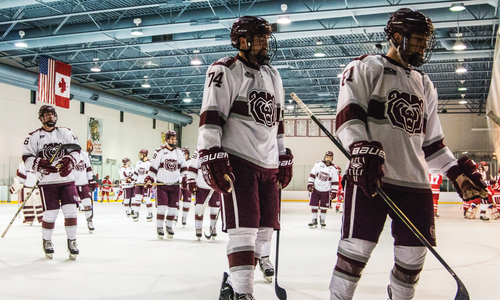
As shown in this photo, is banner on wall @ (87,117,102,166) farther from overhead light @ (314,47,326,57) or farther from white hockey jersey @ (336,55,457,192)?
white hockey jersey @ (336,55,457,192)

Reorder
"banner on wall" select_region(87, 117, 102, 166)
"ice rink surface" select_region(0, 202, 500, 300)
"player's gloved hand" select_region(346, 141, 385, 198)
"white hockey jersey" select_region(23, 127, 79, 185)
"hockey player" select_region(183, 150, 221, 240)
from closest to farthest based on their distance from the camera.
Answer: "player's gloved hand" select_region(346, 141, 385, 198), "ice rink surface" select_region(0, 202, 500, 300), "white hockey jersey" select_region(23, 127, 79, 185), "hockey player" select_region(183, 150, 221, 240), "banner on wall" select_region(87, 117, 102, 166)

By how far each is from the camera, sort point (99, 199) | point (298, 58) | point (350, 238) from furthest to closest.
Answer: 1. point (99, 199)
2. point (298, 58)
3. point (350, 238)

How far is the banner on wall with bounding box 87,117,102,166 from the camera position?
21.6m

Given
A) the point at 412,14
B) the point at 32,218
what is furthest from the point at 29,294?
the point at 32,218

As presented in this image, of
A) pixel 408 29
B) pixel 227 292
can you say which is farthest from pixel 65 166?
pixel 408 29

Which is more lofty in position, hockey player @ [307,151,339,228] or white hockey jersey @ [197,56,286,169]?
white hockey jersey @ [197,56,286,169]

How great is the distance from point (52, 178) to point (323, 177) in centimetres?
559

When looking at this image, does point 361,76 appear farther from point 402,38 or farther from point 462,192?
point 462,192

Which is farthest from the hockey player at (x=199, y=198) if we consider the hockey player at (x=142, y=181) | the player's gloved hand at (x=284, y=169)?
the hockey player at (x=142, y=181)

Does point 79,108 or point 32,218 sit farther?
point 79,108

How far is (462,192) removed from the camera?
7.48 ft

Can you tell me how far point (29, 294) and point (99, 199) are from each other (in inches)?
657

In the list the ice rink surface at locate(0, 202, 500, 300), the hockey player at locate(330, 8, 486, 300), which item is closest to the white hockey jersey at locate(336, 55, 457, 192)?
the hockey player at locate(330, 8, 486, 300)

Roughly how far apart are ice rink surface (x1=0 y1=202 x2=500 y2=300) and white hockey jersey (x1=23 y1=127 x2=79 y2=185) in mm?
816
